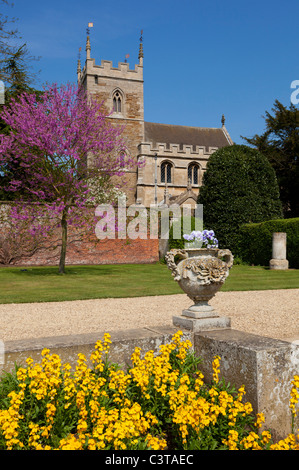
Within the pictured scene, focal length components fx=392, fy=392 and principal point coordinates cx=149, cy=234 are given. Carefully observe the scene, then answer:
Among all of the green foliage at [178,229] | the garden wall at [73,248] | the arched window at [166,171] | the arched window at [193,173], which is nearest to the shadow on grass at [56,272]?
the garden wall at [73,248]

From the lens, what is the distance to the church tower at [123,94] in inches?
1399

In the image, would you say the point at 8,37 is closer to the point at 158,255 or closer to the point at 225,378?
the point at 158,255

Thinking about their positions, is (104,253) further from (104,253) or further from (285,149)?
(285,149)

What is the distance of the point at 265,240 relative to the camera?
57.0ft

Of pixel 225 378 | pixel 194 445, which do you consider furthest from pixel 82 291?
pixel 194 445

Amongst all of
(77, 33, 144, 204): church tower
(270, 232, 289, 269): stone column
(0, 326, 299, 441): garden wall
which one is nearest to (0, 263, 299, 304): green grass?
(270, 232, 289, 269): stone column

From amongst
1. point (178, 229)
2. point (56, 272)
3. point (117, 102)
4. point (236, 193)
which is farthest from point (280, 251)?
point (117, 102)

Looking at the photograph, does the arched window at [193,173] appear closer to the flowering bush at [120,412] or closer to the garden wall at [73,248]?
the garden wall at [73,248]

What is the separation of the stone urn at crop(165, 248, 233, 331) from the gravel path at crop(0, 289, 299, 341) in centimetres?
117

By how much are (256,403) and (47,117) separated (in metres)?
13.5

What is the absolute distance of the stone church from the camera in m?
35.3

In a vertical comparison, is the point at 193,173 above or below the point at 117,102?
below

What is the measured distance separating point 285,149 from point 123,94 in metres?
16.2

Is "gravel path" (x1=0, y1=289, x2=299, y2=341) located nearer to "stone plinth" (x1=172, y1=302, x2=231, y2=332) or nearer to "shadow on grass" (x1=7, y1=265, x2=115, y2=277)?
"stone plinth" (x1=172, y1=302, x2=231, y2=332)
